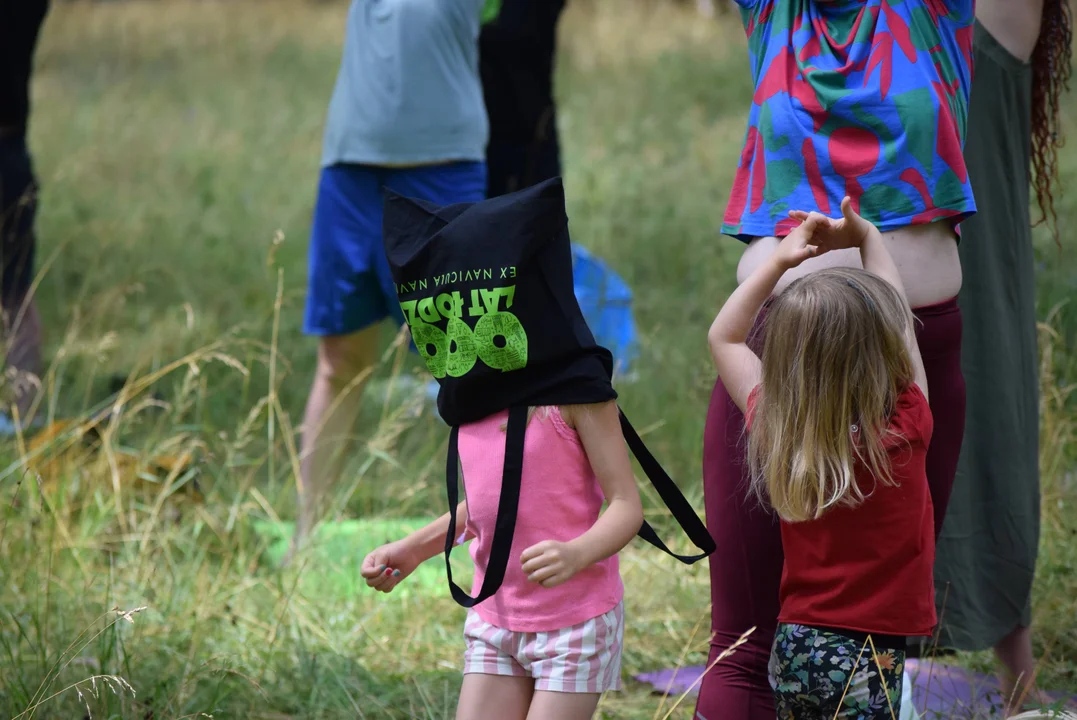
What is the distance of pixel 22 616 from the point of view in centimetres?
277

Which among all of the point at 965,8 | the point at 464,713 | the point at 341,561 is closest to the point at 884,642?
the point at 464,713

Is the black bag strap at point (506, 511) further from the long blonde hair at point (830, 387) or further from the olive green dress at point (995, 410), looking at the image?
the olive green dress at point (995, 410)

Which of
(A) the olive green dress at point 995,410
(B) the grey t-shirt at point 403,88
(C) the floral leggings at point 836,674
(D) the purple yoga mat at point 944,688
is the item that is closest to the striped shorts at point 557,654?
(C) the floral leggings at point 836,674

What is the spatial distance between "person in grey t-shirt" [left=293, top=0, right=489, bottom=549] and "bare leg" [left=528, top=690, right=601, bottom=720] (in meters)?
1.66

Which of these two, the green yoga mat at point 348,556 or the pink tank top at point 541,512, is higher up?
the pink tank top at point 541,512

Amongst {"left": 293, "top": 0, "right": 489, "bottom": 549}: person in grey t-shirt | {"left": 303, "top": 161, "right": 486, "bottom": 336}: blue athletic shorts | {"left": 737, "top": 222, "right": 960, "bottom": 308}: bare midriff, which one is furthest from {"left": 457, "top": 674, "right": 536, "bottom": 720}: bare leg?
{"left": 303, "top": 161, "right": 486, "bottom": 336}: blue athletic shorts

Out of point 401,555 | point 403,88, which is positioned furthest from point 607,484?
point 403,88

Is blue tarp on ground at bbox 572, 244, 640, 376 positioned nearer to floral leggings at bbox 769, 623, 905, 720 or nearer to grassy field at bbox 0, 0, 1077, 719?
grassy field at bbox 0, 0, 1077, 719

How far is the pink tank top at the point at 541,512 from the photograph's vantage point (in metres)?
1.77

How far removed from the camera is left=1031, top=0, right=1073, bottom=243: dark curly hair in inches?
92.2

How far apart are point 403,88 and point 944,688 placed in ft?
6.62

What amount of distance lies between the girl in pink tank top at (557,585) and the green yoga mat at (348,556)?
144 cm

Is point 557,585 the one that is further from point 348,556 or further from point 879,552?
point 348,556

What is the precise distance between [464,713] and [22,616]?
1.42 metres
